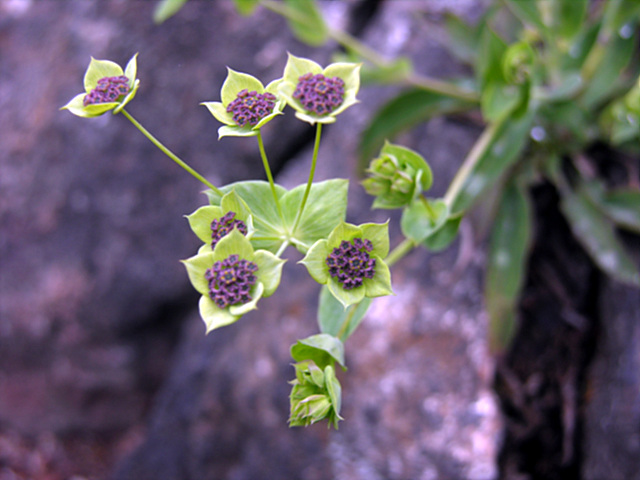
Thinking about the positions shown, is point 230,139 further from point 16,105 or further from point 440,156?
point 16,105

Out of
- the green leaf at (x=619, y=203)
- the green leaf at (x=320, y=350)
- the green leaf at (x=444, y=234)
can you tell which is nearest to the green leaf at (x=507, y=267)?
the green leaf at (x=619, y=203)

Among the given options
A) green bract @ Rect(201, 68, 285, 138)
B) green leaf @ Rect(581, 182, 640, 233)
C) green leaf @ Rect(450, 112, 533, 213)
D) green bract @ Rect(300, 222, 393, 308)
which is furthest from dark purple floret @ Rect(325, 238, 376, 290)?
green leaf @ Rect(581, 182, 640, 233)

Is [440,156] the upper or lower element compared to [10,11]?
upper

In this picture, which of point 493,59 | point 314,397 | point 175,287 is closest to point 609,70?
point 493,59

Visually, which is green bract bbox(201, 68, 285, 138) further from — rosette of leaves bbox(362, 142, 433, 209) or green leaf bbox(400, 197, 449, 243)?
green leaf bbox(400, 197, 449, 243)

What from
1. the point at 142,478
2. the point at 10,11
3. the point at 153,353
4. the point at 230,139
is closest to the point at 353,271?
the point at 230,139

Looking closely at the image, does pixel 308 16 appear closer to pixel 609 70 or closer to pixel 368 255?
pixel 609 70
